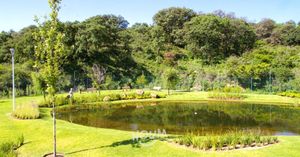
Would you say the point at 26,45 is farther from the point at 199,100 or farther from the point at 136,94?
the point at 199,100

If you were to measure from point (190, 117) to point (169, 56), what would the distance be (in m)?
29.9

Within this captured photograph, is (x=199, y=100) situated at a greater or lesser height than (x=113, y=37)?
lesser

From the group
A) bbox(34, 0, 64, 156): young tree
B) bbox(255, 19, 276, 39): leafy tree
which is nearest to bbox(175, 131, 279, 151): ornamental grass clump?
bbox(34, 0, 64, 156): young tree

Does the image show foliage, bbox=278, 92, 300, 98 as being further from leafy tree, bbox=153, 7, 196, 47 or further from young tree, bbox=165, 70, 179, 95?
leafy tree, bbox=153, 7, 196, 47

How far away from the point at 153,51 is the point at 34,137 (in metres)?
39.8

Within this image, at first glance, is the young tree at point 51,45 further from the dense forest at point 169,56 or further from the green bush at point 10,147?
the dense forest at point 169,56

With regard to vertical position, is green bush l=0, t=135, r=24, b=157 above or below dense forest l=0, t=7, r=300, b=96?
below

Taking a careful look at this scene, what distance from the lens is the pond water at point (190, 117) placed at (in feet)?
56.8

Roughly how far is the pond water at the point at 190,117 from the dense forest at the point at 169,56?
290 inches

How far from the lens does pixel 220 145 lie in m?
11.5

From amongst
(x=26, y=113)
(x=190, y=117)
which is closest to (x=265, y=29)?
(x=190, y=117)

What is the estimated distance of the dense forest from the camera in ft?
119

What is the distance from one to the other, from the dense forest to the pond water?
737 centimetres

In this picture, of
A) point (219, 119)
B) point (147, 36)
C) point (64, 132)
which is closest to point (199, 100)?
point (219, 119)
